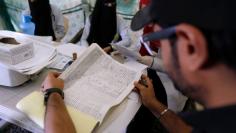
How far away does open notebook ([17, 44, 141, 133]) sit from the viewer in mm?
795

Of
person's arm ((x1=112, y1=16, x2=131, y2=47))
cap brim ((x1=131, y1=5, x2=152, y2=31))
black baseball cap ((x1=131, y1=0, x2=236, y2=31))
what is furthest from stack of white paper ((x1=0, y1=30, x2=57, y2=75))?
person's arm ((x1=112, y1=16, x2=131, y2=47))

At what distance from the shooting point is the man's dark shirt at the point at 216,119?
1.36 feet

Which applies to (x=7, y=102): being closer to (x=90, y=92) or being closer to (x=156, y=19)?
(x=90, y=92)

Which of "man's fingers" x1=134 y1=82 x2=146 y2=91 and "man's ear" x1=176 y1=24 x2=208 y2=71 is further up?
"man's ear" x1=176 y1=24 x2=208 y2=71

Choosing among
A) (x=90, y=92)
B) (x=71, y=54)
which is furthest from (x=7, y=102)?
(x=71, y=54)

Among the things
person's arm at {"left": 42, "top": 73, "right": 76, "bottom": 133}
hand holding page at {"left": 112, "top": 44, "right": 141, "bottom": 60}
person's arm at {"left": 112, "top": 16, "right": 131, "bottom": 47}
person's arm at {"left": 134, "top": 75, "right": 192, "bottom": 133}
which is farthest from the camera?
person's arm at {"left": 112, "top": 16, "right": 131, "bottom": 47}

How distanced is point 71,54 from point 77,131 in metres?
0.56

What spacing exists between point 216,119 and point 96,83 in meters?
0.58

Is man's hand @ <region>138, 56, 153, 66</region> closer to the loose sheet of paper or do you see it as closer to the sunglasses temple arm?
the loose sheet of paper

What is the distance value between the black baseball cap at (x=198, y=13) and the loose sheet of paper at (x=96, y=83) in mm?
469

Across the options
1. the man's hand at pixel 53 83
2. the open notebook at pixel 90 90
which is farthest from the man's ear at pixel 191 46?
the man's hand at pixel 53 83

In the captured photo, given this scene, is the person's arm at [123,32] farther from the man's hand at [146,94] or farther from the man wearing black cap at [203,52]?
the man wearing black cap at [203,52]

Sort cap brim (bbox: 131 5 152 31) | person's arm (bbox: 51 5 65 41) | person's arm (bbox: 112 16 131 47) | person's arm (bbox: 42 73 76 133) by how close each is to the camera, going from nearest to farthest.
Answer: cap brim (bbox: 131 5 152 31)
person's arm (bbox: 42 73 76 133)
person's arm (bbox: 112 16 131 47)
person's arm (bbox: 51 5 65 41)

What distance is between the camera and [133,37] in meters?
2.08
